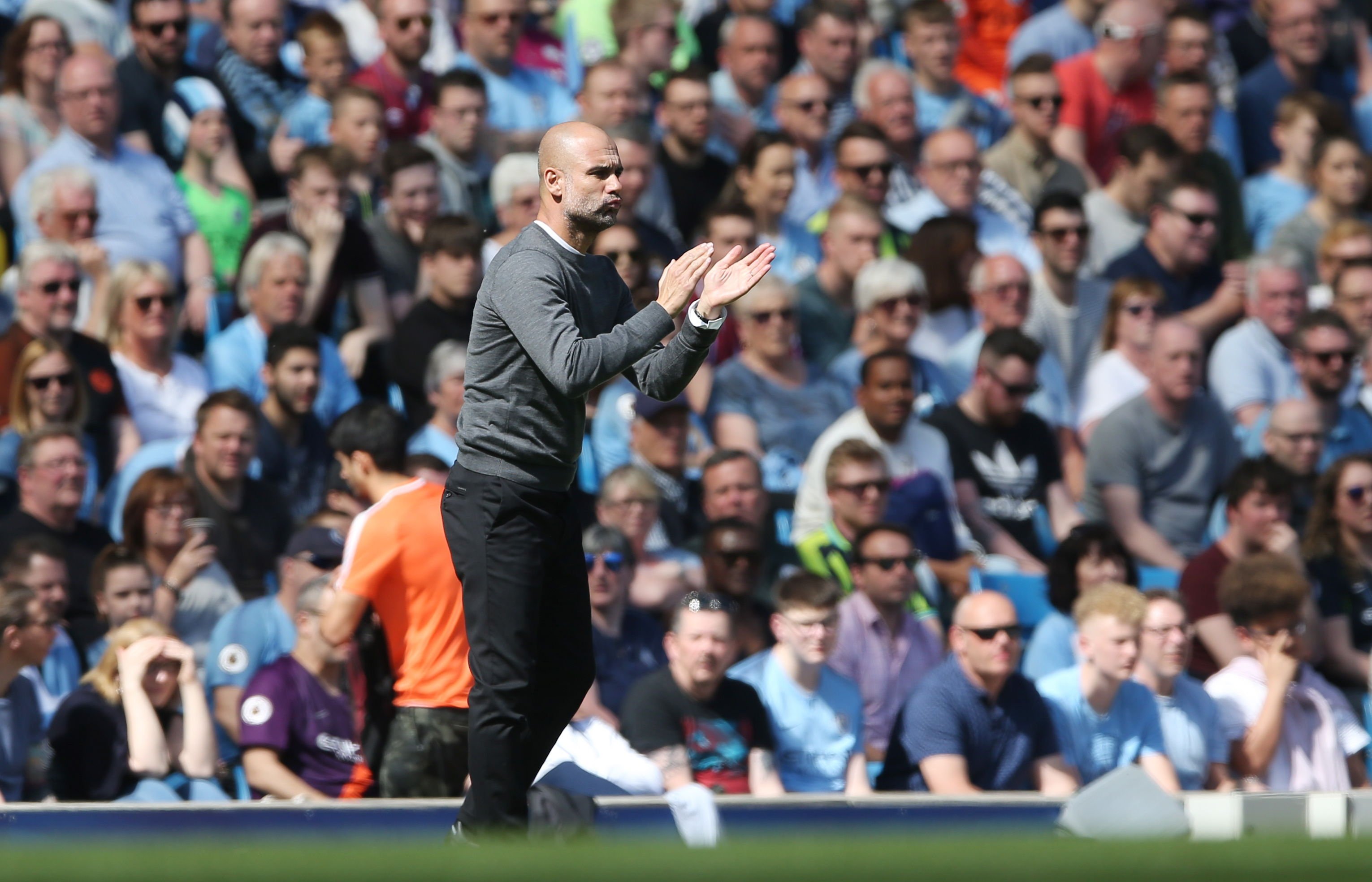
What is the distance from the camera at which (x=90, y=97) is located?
9.23 metres

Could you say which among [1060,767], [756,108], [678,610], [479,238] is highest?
[756,108]

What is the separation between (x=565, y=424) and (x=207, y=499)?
3388mm

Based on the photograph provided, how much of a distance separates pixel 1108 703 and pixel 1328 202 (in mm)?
4584

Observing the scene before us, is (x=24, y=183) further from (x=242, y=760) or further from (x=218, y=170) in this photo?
(x=242, y=760)

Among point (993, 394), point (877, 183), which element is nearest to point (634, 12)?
point (877, 183)

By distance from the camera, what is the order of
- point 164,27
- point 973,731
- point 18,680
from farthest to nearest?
point 164,27 < point 973,731 < point 18,680

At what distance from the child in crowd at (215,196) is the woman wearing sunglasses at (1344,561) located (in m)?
4.98

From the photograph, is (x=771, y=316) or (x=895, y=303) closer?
(x=771, y=316)

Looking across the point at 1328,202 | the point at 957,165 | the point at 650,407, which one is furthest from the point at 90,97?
the point at 1328,202

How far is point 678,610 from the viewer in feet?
23.6

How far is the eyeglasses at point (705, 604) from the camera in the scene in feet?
23.3

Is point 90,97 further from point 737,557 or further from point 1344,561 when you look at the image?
point 1344,561

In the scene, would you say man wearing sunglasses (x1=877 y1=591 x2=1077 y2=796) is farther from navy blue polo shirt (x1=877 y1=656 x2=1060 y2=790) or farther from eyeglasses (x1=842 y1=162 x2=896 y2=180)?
eyeglasses (x1=842 y1=162 x2=896 y2=180)

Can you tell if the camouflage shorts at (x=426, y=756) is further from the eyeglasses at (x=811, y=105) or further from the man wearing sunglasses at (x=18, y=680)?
the eyeglasses at (x=811, y=105)
